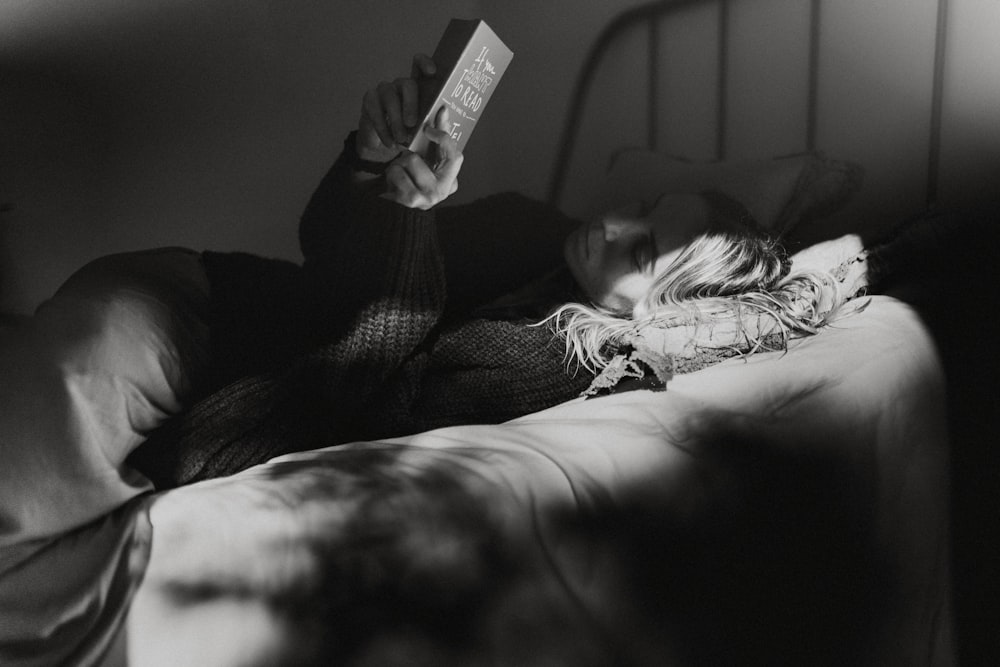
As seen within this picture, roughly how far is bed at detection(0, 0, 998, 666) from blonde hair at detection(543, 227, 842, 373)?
45mm

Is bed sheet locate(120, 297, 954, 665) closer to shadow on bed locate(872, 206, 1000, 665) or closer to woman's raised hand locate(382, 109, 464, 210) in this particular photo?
shadow on bed locate(872, 206, 1000, 665)

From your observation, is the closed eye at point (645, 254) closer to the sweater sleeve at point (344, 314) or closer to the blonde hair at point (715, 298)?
the blonde hair at point (715, 298)

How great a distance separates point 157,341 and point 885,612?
0.72m

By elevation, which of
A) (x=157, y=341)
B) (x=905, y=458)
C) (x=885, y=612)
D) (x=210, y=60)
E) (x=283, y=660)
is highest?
(x=210, y=60)

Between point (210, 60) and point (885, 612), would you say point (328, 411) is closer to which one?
point (210, 60)

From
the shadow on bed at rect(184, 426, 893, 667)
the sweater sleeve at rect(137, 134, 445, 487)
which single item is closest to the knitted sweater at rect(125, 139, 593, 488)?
the sweater sleeve at rect(137, 134, 445, 487)

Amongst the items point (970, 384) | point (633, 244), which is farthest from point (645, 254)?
point (970, 384)

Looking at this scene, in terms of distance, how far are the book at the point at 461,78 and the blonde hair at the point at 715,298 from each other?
0.94ft

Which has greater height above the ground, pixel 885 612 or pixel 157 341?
pixel 157 341

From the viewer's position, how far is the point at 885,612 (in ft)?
2.37

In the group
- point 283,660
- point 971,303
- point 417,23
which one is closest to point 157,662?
point 283,660

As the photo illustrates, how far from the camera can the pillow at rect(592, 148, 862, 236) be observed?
95 cm

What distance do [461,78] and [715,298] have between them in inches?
15.9

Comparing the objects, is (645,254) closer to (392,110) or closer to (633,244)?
(633,244)
